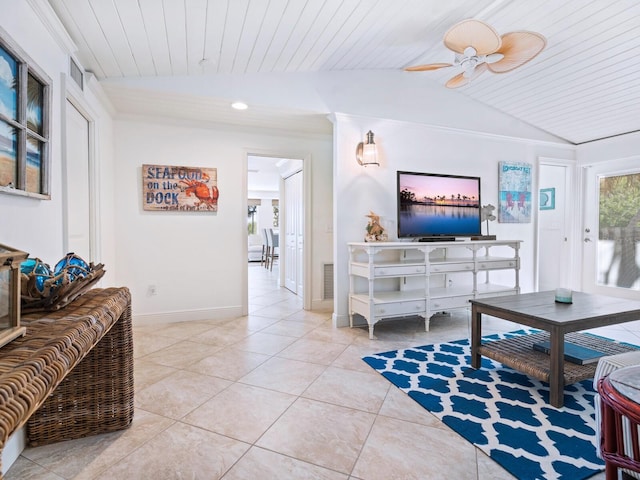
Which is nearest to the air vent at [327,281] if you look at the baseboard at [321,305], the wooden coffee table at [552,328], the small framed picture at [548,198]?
the baseboard at [321,305]

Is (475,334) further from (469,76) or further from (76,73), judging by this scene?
(76,73)

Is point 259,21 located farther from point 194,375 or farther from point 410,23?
point 194,375

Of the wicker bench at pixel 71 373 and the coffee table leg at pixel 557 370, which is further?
the coffee table leg at pixel 557 370

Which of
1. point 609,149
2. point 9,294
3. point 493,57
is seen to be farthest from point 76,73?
point 609,149

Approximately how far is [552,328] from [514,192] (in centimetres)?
301

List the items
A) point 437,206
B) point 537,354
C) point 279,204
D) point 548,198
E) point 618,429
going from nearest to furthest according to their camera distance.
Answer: point 618,429 → point 537,354 → point 437,206 → point 548,198 → point 279,204

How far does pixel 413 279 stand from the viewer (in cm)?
388

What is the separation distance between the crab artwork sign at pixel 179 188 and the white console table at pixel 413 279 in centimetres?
171

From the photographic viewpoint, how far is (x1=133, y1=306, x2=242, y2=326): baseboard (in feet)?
11.8

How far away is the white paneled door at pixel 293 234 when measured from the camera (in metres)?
4.89

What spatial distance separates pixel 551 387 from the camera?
192 cm

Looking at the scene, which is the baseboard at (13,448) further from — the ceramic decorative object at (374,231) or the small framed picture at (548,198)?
the small framed picture at (548,198)

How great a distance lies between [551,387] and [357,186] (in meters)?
2.40

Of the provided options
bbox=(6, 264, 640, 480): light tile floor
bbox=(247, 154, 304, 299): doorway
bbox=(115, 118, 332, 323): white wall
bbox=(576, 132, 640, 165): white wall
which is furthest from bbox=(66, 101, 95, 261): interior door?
bbox=(576, 132, 640, 165): white wall
